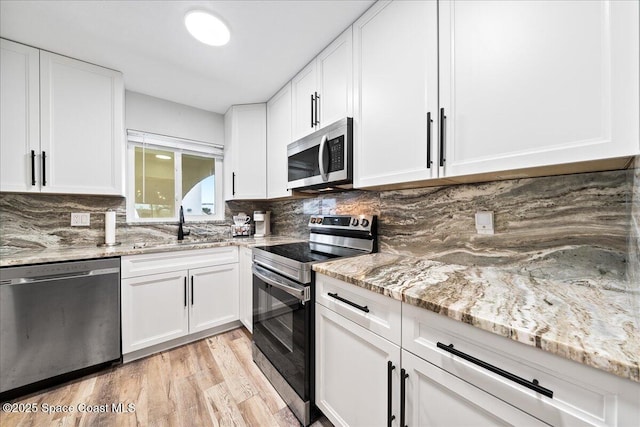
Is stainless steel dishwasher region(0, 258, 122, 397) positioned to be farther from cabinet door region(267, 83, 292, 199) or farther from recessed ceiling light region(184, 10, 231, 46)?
recessed ceiling light region(184, 10, 231, 46)

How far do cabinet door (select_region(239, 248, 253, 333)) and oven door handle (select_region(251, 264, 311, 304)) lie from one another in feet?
1.40

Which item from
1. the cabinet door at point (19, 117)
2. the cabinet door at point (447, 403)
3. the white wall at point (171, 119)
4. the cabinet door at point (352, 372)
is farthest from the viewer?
the white wall at point (171, 119)

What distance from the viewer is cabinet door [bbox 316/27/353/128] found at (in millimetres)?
1546

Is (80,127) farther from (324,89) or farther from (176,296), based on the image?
(324,89)

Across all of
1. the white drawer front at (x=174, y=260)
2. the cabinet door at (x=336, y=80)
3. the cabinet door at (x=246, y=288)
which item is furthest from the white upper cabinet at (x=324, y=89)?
the white drawer front at (x=174, y=260)

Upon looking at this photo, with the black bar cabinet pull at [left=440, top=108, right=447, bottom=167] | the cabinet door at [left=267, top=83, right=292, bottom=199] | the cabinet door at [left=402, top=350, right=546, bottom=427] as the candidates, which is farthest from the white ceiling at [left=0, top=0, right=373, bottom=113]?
the cabinet door at [left=402, top=350, right=546, bottom=427]

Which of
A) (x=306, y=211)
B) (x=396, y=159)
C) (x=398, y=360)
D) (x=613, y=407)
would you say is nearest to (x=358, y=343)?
(x=398, y=360)

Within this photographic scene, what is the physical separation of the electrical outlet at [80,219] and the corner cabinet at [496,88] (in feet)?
8.08

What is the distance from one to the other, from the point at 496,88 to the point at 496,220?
599 millimetres

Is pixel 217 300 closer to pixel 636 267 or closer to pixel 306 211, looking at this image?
pixel 306 211

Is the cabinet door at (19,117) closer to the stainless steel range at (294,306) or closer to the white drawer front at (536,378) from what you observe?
the stainless steel range at (294,306)

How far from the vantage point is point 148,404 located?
1.49m

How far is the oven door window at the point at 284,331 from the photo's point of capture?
1.32 m

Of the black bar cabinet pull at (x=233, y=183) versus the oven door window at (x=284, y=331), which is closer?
the oven door window at (x=284, y=331)
